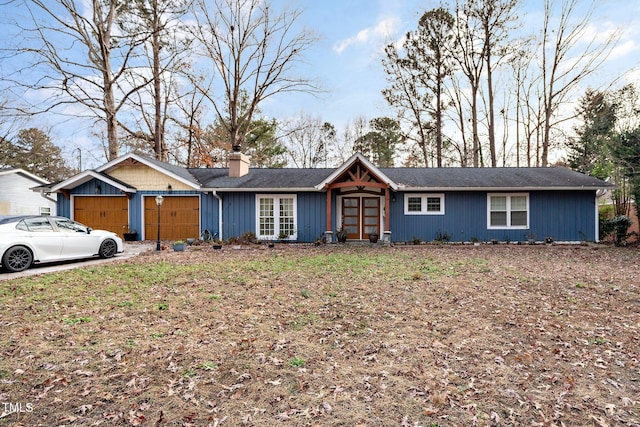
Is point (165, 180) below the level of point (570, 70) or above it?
below

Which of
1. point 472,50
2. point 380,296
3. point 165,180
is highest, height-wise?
point 472,50

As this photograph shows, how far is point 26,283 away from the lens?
21.2 ft

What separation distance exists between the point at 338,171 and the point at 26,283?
981 cm

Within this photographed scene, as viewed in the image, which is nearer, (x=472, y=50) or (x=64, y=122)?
(x=64, y=122)

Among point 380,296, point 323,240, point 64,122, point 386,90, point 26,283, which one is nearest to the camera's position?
point 380,296

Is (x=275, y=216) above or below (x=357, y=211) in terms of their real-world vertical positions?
below

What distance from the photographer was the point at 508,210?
1422 cm

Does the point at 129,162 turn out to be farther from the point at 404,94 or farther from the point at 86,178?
the point at 404,94

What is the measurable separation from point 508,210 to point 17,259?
56.5ft

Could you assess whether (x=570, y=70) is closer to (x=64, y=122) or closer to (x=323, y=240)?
(x=323, y=240)

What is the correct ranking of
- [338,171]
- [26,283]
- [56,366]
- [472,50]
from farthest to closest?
[472,50] → [338,171] → [26,283] → [56,366]

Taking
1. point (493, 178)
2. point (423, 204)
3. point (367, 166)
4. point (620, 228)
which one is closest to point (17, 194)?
point (367, 166)

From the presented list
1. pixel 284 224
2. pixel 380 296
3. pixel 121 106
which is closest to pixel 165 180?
pixel 284 224

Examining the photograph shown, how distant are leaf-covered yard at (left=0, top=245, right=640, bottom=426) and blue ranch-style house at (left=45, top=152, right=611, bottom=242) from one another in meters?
7.12
